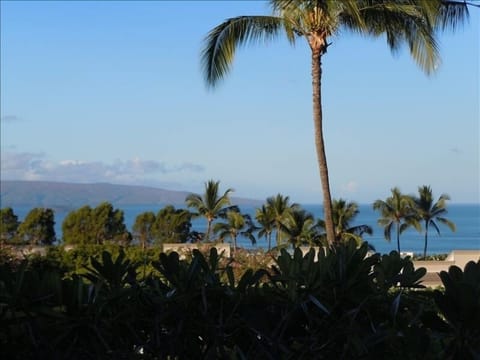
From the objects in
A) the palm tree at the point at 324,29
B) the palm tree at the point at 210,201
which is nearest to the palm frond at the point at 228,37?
the palm tree at the point at 324,29

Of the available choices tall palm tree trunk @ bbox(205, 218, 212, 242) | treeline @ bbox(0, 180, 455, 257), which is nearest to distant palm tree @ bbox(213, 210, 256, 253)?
treeline @ bbox(0, 180, 455, 257)

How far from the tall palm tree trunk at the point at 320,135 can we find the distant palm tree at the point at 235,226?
73.8 feet

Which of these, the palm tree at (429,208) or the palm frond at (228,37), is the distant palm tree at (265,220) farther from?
the palm frond at (228,37)

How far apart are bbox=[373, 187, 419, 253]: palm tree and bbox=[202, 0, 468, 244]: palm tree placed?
2672 cm

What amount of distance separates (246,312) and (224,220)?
38.5m

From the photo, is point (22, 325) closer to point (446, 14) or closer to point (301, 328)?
point (301, 328)

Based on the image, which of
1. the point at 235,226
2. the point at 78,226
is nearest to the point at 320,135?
the point at 235,226

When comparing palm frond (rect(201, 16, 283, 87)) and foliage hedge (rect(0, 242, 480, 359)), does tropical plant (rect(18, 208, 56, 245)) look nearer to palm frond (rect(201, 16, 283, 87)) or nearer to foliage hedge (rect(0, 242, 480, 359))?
palm frond (rect(201, 16, 283, 87))

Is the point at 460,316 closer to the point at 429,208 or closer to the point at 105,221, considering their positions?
the point at 105,221

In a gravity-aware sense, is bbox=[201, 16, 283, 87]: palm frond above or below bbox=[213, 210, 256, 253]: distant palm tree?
above

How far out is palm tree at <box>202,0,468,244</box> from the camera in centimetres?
1583

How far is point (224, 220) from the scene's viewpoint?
4075 centimetres

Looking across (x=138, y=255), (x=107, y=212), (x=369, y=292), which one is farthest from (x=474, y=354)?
(x=107, y=212)

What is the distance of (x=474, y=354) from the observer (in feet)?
7.28
